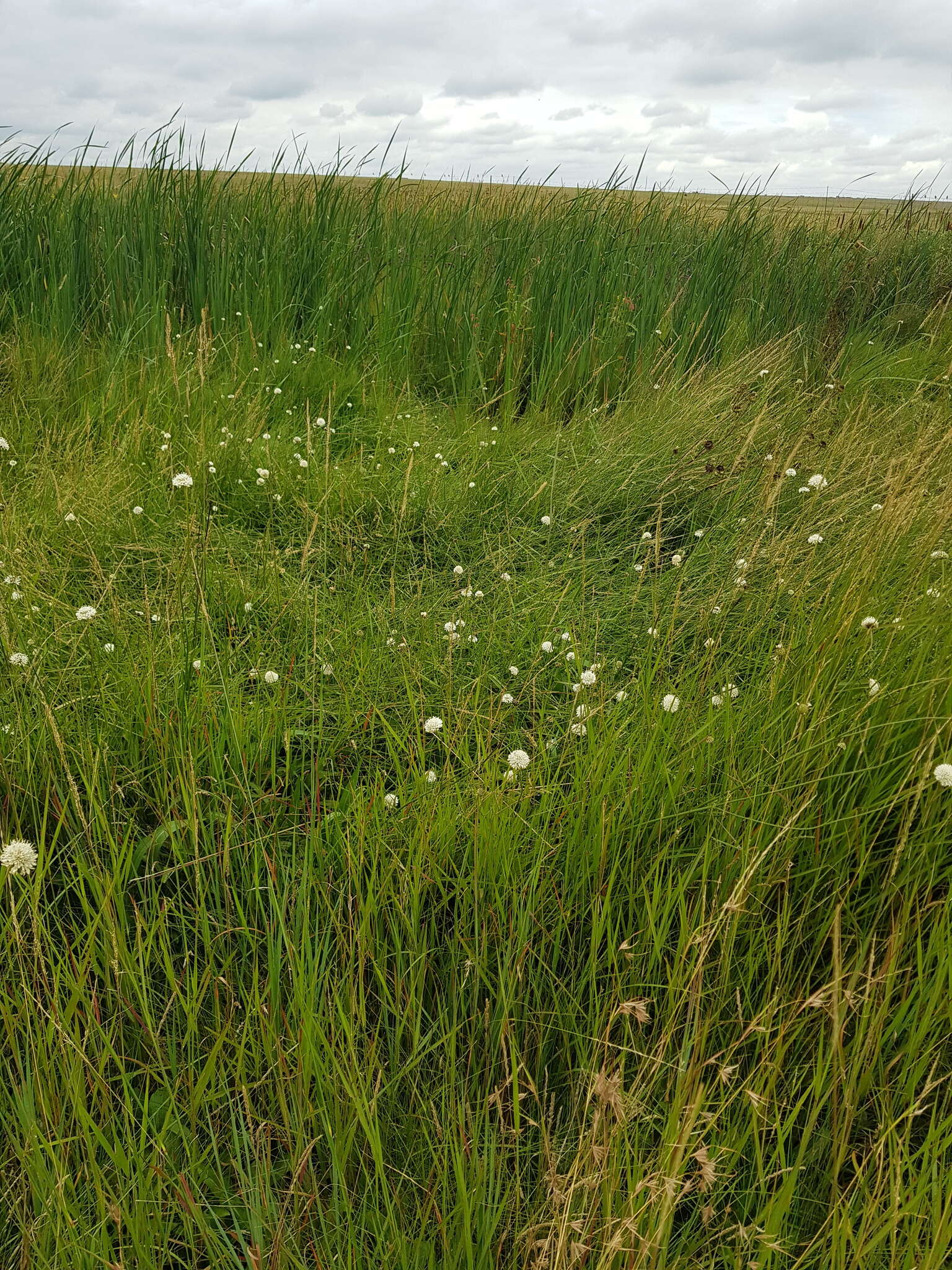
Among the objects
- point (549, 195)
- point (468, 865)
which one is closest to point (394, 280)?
point (549, 195)

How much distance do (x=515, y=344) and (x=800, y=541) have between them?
2739 mm

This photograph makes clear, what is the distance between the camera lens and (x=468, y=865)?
165 centimetres

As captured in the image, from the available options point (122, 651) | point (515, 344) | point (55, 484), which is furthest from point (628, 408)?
point (122, 651)

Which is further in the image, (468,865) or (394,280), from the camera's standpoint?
(394,280)

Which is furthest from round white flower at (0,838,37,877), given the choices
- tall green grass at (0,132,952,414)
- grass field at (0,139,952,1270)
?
tall green grass at (0,132,952,414)

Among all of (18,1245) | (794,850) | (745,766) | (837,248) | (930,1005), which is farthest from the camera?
(837,248)

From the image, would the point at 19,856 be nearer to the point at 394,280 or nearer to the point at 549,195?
the point at 394,280

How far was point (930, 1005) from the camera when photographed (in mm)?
1269

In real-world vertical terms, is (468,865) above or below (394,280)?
below

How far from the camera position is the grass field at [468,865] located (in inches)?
44.7

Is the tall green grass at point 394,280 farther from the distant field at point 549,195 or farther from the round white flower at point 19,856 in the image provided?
the round white flower at point 19,856

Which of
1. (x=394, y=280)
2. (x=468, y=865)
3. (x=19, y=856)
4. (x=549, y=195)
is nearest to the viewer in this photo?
(x=19, y=856)

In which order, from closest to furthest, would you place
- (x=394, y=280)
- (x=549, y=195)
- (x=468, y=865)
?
(x=468, y=865) → (x=394, y=280) → (x=549, y=195)

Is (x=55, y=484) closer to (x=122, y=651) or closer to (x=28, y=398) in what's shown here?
(x=122, y=651)
